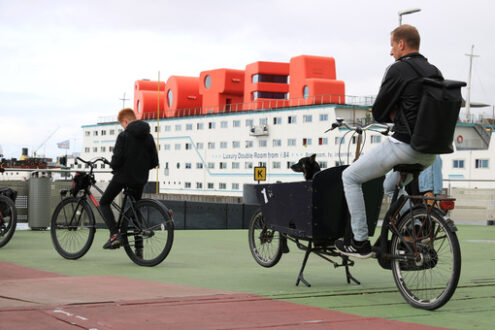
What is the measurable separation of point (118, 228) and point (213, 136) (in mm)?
68303

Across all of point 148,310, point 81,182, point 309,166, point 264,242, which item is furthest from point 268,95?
point 148,310

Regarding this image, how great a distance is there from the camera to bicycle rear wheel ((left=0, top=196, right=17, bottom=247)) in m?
8.63

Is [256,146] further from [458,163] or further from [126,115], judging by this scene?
[126,115]

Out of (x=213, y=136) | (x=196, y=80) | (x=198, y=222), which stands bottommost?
(x=198, y=222)

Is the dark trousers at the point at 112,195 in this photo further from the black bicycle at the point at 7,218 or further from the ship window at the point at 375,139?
the ship window at the point at 375,139

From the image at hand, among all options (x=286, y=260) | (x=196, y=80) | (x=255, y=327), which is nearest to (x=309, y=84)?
(x=196, y=80)

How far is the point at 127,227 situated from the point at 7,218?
2144 millimetres

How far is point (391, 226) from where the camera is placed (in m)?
5.05

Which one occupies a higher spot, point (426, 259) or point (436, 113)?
point (436, 113)

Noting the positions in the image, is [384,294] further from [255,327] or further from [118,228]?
[118,228]

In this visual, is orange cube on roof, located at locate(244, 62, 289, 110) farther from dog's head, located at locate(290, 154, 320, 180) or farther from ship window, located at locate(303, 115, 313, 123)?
dog's head, located at locate(290, 154, 320, 180)

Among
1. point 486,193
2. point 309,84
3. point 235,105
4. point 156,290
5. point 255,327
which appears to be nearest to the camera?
point 255,327

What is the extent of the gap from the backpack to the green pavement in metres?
1.09

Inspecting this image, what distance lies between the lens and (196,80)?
268 ft
